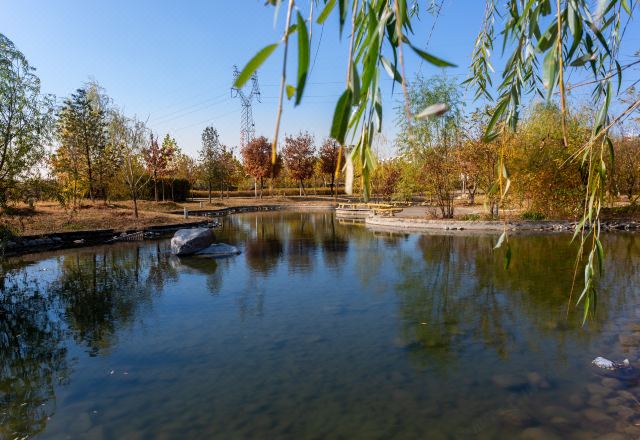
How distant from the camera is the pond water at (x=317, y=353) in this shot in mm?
4008

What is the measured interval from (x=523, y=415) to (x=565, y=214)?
1798cm

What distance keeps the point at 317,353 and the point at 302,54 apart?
16.4 ft

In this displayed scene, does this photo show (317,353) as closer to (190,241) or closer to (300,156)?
(190,241)

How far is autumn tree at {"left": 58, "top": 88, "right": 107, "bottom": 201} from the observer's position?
26.2 metres

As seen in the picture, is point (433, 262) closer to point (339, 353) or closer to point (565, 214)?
point (339, 353)

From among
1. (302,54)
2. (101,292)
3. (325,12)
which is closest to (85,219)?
(101,292)

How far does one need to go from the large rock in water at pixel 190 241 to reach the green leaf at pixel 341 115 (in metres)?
13.3

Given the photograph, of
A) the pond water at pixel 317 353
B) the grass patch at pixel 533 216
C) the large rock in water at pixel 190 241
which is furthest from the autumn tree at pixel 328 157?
the pond water at pixel 317 353

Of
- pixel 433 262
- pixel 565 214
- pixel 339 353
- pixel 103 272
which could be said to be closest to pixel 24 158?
pixel 103 272

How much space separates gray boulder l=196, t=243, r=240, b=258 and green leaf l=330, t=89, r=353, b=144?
503 inches

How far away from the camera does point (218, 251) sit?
543 inches

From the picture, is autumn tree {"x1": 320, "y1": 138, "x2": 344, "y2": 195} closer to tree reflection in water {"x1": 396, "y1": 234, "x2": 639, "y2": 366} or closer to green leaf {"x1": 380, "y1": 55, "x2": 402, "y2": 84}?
tree reflection in water {"x1": 396, "y1": 234, "x2": 639, "y2": 366}

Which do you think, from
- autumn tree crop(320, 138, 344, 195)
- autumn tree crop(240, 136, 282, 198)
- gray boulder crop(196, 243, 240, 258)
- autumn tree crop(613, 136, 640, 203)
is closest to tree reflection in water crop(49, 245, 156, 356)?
gray boulder crop(196, 243, 240, 258)

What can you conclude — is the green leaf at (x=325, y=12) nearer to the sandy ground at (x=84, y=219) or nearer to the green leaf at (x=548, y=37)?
the green leaf at (x=548, y=37)
